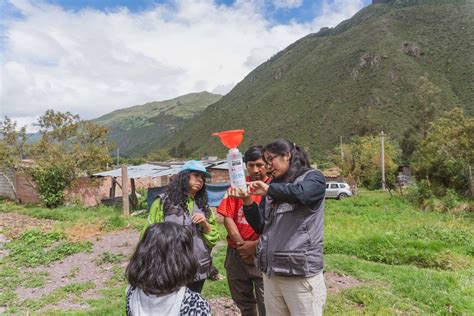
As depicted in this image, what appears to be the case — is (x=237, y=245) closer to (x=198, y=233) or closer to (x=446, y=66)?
(x=198, y=233)

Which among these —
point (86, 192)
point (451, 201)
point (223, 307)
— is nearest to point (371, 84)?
point (451, 201)

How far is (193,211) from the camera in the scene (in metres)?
2.53

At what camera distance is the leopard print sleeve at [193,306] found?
1.38m

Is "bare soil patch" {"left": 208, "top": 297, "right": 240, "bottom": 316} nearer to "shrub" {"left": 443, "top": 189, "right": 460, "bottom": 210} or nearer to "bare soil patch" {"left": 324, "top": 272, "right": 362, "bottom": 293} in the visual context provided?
"bare soil patch" {"left": 324, "top": 272, "right": 362, "bottom": 293}

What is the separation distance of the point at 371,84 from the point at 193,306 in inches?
2214

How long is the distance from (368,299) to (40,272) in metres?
5.34

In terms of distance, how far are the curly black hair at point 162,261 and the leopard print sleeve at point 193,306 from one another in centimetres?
6

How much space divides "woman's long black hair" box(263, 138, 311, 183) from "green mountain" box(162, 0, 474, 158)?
42.2 meters

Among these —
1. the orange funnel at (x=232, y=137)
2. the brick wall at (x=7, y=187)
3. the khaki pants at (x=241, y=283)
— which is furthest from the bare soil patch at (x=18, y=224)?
the orange funnel at (x=232, y=137)

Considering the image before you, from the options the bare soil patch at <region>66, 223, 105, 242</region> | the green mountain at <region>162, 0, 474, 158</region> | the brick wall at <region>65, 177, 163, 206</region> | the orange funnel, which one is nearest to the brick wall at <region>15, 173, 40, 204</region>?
the brick wall at <region>65, 177, 163, 206</region>

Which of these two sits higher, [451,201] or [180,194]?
[180,194]

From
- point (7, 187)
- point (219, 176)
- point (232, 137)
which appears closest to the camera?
point (232, 137)

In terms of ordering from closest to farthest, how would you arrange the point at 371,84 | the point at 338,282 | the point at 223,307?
1. the point at 223,307
2. the point at 338,282
3. the point at 371,84

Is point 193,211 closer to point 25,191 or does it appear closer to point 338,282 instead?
point 338,282
